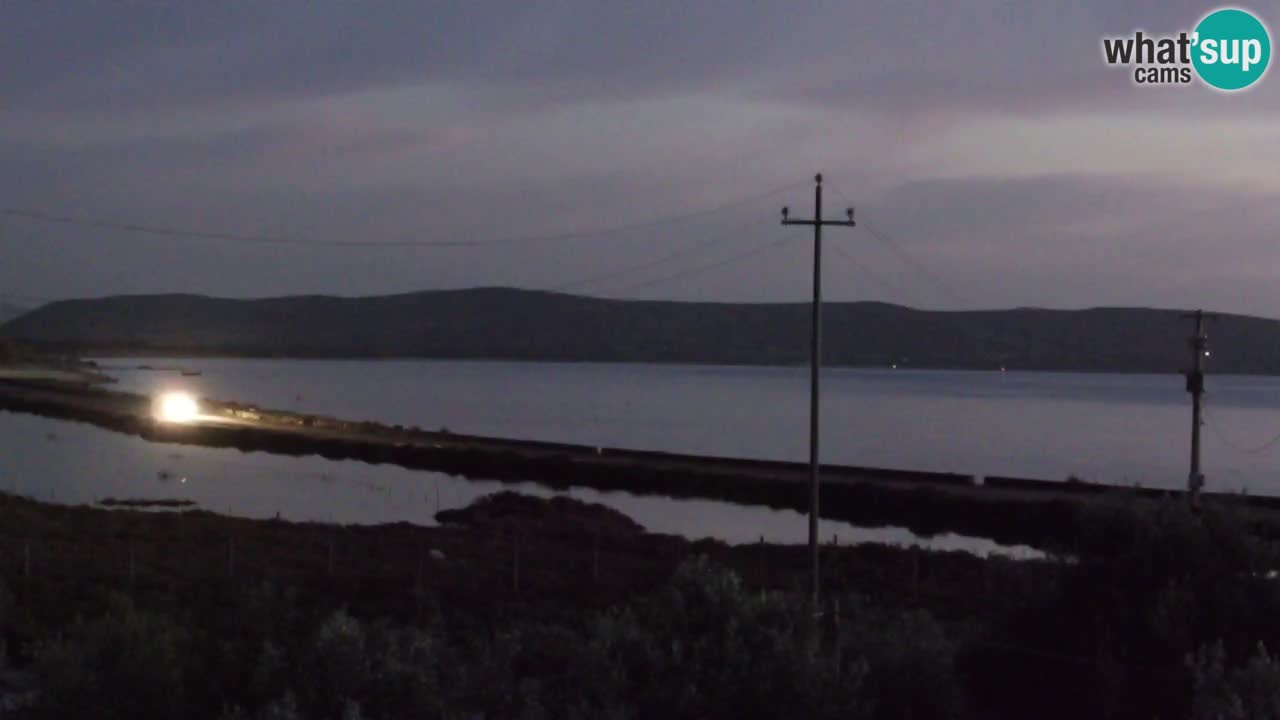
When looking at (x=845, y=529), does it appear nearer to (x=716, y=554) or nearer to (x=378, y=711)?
(x=716, y=554)

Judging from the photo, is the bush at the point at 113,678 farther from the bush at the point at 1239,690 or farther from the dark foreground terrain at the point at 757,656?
the bush at the point at 1239,690

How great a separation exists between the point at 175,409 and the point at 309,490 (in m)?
43.1

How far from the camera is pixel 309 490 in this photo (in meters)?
56.3

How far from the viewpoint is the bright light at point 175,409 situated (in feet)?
297

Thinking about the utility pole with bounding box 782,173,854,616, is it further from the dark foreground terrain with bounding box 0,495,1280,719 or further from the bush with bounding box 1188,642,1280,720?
the bush with bounding box 1188,642,1280,720

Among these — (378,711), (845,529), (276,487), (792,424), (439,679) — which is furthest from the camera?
(792,424)

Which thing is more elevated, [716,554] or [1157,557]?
[1157,557]

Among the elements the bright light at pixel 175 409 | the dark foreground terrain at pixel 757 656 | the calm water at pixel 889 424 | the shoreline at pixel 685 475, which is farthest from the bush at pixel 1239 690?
the bright light at pixel 175 409

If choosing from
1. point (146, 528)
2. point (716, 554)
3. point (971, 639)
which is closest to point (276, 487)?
point (146, 528)

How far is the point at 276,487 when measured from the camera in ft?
188

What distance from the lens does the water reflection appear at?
46.7m

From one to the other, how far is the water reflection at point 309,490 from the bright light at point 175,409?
1385cm

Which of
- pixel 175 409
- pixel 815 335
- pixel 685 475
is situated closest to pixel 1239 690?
pixel 815 335

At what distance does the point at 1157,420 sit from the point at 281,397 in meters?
87.7
